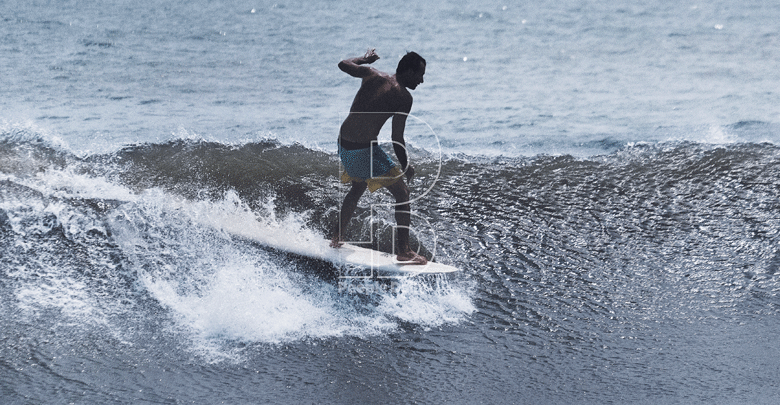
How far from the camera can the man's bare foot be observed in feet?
16.1

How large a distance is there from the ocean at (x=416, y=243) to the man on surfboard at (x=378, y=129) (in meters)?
0.55

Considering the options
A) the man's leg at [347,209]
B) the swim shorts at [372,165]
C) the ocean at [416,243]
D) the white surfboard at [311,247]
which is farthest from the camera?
the man's leg at [347,209]

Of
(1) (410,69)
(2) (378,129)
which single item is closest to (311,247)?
(2) (378,129)

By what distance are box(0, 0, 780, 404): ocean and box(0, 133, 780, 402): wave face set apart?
2 centimetres

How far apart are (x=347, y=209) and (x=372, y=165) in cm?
51

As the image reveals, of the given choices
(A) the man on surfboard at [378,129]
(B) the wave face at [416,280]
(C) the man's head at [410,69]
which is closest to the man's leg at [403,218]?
(A) the man on surfboard at [378,129]

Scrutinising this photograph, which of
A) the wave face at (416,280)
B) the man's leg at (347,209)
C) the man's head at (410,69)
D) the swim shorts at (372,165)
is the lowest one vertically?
the wave face at (416,280)

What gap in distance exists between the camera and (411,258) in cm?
490

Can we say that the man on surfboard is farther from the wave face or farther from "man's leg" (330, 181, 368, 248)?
the wave face

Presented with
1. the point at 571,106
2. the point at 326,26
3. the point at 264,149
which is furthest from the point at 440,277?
the point at 326,26

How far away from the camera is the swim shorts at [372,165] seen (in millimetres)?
4723

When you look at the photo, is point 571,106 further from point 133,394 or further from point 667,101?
point 133,394

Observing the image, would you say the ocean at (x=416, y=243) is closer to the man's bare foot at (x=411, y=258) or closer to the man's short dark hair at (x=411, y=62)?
the man's bare foot at (x=411, y=258)

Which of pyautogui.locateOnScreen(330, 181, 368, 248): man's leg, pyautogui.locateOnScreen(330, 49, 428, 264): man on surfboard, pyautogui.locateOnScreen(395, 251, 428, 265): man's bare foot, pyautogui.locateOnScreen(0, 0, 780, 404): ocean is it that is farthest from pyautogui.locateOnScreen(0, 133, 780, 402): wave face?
pyautogui.locateOnScreen(330, 49, 428, 264): man on surfboard
